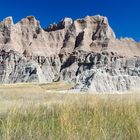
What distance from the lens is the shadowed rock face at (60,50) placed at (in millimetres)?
119413

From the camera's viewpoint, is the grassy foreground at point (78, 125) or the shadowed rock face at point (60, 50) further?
the shadowed rock face at point (60, 50)

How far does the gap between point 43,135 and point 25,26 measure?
15318 centimetres

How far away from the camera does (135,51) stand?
471ft

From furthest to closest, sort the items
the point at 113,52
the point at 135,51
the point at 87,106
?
1. the point at 135,51
2. the point at 113,52
3. the point at 87,106

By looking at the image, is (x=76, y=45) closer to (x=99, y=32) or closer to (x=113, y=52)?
(x=99, y=32)

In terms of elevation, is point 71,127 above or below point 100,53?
below

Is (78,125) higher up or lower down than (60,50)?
lower down

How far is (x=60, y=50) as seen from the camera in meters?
144

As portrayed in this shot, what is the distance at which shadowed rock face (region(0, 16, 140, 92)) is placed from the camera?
11941 cm

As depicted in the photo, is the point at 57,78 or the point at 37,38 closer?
the point at 57,78

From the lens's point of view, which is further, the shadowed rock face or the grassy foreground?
the shadowed rock face

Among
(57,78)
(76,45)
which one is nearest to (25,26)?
(76,45)

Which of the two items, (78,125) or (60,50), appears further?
(60,50)

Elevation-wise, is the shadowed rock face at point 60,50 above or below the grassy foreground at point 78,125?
above
